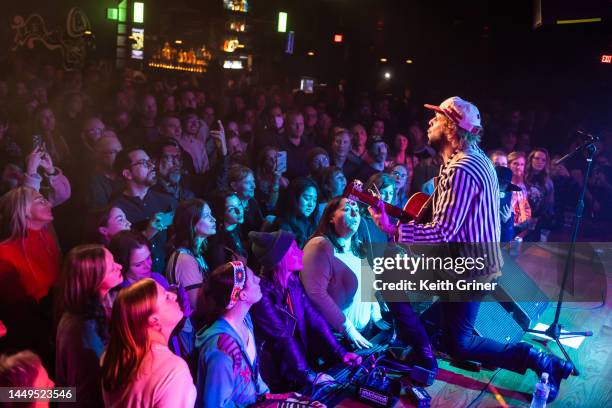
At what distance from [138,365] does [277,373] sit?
4.26 feet

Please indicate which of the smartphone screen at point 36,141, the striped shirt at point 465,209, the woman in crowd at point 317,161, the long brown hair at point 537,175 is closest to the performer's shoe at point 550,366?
the striped shirt at point 465,209

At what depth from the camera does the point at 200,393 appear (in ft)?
8.00

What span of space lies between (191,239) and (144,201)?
0.86m

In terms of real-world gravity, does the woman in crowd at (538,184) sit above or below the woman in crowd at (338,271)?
above

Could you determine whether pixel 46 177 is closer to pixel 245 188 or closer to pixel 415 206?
pixel 245 188

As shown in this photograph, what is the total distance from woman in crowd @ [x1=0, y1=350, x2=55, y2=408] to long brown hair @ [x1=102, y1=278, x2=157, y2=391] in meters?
0.23

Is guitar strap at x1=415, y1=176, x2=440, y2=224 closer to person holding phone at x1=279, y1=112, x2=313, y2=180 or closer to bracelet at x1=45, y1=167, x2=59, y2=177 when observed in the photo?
bracelet at x1=45, y1=167, x2=59, y2=177

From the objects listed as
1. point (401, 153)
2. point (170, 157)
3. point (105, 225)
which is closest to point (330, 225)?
point (105, 225)

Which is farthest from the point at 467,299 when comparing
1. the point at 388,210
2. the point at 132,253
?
the point at 132,253

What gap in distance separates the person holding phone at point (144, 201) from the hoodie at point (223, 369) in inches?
59.1

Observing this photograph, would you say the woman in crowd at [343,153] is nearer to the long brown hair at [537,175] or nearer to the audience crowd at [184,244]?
the audience crowd at [184,244]

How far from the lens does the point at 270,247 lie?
325 centimetres

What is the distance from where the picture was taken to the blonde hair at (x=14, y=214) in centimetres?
329

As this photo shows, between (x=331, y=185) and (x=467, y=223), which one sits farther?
(x=331, y=185)
